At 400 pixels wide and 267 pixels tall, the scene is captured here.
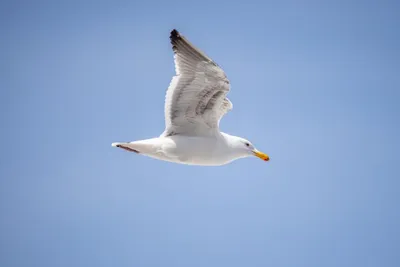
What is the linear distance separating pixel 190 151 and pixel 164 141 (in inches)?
16.8

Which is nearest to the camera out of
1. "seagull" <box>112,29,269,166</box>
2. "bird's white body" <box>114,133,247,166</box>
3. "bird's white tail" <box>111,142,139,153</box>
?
"seagull" <box>112,29,269,166</box>

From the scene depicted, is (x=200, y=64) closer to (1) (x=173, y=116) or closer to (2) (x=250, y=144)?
(1) (x=173, y=116)

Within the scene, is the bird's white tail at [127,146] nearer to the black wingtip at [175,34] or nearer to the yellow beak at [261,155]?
the black wingtip at [175,34]

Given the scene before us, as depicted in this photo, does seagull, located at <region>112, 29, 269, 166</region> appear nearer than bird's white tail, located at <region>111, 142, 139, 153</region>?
Yes

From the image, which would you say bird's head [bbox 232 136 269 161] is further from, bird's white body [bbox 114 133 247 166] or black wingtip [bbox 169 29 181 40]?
black wingtip [bbox 169 29 181 40]

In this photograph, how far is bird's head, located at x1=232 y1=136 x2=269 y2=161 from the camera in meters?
9.97

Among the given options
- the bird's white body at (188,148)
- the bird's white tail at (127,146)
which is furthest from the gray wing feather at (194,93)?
the bird's white tail at (127,146)

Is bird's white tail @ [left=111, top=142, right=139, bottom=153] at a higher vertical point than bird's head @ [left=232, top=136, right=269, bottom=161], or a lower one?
lower

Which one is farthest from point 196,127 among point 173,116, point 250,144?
point 250,144

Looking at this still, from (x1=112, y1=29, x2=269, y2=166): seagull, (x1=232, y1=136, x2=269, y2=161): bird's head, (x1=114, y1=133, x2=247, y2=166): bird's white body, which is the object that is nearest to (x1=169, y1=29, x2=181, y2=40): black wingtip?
(x1=112, y1=29, x2=269, y2=166): seagull

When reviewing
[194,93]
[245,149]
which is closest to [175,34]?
[194,93]

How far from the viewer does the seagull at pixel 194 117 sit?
29.1 ft

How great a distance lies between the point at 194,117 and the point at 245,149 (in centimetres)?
108

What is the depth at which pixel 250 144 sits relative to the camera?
33.6 feet
